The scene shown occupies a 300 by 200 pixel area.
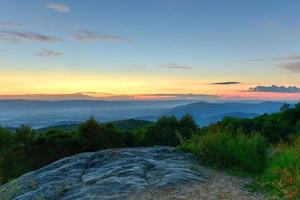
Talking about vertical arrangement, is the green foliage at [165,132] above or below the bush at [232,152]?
below

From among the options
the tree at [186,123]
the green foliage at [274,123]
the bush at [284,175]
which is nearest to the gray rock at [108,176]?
the bush at [284,175]

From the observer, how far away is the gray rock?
9609 mm

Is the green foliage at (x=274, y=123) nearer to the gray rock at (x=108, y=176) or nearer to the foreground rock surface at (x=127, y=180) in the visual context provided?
the gray rock at (x=108, y=176)

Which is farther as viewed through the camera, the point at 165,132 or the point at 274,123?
the point at 274,123

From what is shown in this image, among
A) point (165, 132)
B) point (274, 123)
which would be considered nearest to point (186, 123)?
point (165, 132)

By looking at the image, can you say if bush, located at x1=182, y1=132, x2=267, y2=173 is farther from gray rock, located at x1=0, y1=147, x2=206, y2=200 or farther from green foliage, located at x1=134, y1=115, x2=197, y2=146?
green foliage, located at x1=134, y1=115, x2=197, y2=146

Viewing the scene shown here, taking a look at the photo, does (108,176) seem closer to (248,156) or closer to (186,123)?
(248,156)

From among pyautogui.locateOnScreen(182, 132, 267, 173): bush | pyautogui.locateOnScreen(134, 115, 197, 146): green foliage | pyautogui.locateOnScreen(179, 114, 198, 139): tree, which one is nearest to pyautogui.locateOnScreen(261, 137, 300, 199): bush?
pyautogui.locateOnScreen(182, 132, 267, 173): bush

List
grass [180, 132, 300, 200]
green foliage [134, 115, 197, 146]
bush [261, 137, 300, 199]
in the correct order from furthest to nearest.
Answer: green foliage [134, 115, 197, 146] → grass [180, 132, 300, 200] → bush [261, 137, 300, 199]

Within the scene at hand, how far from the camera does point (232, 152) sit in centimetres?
1249

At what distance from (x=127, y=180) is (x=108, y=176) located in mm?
794

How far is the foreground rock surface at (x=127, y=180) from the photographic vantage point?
925cm

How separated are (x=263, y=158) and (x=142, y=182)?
13.8ft

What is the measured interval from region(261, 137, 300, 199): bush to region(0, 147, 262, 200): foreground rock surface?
583 mm
